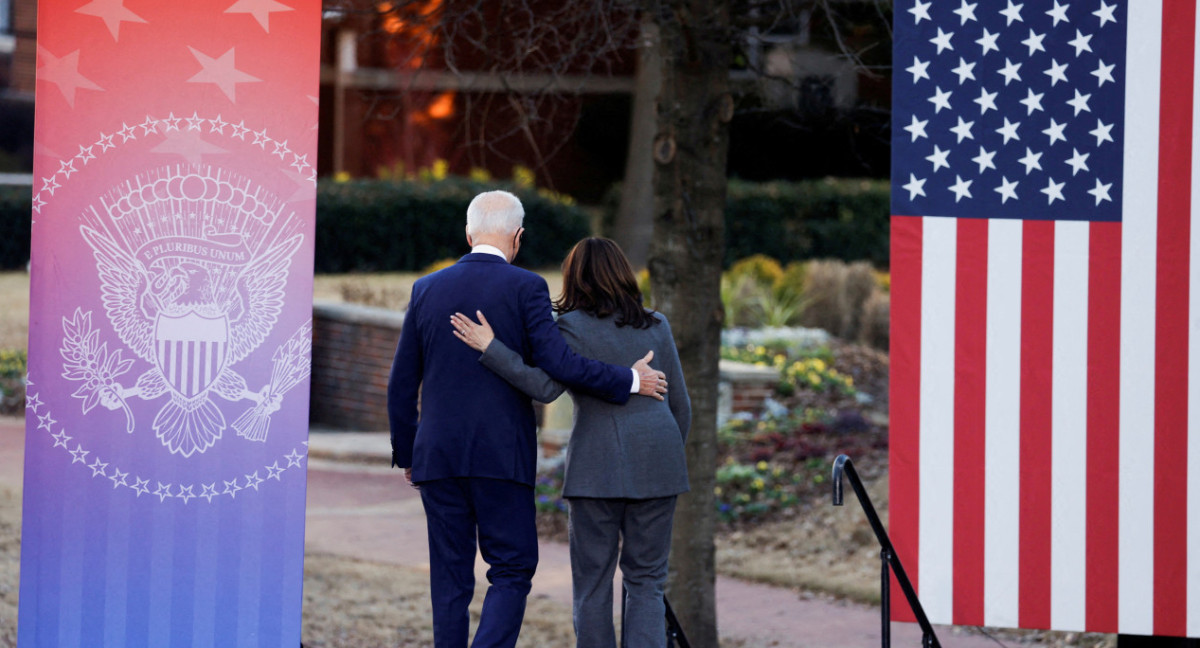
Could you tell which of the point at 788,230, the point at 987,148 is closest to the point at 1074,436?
the point at 987,148

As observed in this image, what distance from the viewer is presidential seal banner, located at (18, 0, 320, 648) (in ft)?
15.3

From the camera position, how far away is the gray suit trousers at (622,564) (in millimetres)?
4562

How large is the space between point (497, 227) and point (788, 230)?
51.0ft

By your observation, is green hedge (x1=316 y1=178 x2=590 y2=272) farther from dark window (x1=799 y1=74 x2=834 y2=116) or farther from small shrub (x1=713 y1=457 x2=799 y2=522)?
dark window (x1=799 y1=74 x2=834 y2=116)

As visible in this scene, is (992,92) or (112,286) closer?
(112,286)

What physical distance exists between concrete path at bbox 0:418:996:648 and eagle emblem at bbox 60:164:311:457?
3.31 metres

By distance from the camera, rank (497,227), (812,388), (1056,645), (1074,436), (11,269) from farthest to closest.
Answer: (11,269) → (812,388) → (1056,645) → (1074,436) → (497,227)

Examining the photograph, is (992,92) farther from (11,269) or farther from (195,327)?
(11,269)

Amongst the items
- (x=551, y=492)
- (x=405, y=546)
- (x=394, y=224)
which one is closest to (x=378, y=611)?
(x=405, y=546)

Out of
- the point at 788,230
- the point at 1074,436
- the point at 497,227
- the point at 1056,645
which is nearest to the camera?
the point at 497,227

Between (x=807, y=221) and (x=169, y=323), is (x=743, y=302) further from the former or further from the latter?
(x=169, y=323)

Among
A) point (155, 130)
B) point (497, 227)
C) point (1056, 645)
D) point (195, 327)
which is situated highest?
point (155, 130)

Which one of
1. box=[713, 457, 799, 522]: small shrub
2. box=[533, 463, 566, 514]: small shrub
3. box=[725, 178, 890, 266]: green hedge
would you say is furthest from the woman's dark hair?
box=[725, 178, 890, 266]: green hedge

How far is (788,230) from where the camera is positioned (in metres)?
19.7
